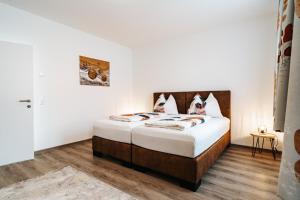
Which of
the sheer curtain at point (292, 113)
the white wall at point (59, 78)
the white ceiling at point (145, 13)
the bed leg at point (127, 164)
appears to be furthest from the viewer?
the white wall at point (59, 78)

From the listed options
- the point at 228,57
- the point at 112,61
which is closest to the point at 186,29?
the point at 228,57

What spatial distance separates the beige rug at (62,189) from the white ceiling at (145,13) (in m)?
2.82

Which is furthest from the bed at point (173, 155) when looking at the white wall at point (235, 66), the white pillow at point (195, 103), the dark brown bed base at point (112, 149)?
the white wall at point (235, 66)

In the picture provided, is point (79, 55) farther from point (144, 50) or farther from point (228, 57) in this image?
point (228, 57)

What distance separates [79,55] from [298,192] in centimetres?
425

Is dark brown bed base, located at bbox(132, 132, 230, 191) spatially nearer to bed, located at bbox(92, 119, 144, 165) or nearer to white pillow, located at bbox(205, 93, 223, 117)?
bed, located at bbox(92, 119, 144, 165)

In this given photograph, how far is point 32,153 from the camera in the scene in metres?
2.86

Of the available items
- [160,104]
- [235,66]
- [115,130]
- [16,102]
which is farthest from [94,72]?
[235,66]

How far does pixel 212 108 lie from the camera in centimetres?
349

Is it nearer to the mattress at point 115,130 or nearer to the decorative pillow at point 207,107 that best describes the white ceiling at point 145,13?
the decorative pillow at point 207,107

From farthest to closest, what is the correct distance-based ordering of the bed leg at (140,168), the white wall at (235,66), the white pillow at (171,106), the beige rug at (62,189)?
1. the white pillow at (171,106)
2. the white wall at (235,66)
3. the bed leg at (140,168)
4. the beige rug at (62,189)

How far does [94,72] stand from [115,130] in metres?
2.19

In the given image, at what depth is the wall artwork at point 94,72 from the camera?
3.92m

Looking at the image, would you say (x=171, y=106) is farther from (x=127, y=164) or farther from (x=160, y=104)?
(x=127, y=164)
